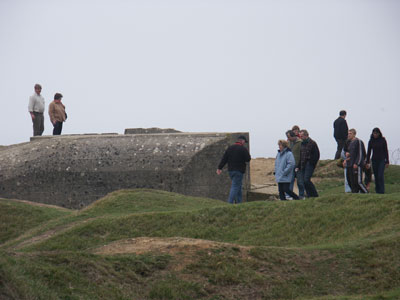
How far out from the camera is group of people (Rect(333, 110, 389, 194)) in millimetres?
12773

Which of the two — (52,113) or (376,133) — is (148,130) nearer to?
(52,113)

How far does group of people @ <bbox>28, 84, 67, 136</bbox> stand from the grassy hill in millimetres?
6394

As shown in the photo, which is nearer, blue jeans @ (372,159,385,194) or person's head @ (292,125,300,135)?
blue jeans @ (372,159,385,194)

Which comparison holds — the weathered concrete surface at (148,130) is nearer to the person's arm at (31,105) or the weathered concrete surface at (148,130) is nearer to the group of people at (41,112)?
the group of people at (41,112)

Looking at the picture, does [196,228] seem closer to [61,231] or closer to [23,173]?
[61,231]

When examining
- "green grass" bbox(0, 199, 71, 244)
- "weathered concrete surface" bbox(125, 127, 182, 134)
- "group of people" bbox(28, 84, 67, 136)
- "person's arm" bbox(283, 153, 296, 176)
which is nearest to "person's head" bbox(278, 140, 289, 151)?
"person's arm" bbox(283, 153, 296, 176)

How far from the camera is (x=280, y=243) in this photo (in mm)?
10180

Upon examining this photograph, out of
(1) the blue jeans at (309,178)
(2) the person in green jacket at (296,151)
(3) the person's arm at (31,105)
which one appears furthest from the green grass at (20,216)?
(1) the blue jeans at (309,178)

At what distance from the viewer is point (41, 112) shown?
63.9 ft

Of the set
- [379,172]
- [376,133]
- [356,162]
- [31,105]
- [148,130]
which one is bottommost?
[379,172]

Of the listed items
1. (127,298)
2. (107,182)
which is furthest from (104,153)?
(127,298)

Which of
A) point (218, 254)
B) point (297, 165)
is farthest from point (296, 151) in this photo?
point (218, 254)

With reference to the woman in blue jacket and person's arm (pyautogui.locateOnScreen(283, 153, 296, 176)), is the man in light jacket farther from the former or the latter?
person's arm (pyautogui.locateOnScreen(283, 153, 296, 176))

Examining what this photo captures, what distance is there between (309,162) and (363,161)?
53.7 inches
